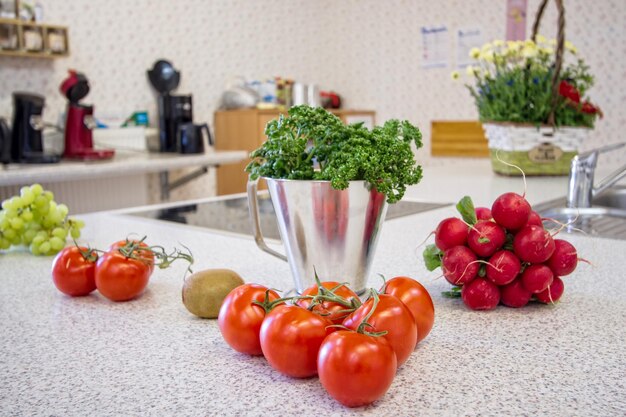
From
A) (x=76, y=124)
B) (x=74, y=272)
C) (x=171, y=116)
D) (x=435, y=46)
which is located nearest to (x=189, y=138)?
(x=171, y=116)

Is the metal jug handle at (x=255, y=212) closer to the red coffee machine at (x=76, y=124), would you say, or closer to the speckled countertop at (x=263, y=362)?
the speckled countertop at (x=263, y=362)

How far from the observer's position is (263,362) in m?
0.63

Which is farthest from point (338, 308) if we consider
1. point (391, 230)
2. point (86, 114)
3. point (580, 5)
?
point (580, 5)

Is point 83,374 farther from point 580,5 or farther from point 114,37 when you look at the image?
point 580,5

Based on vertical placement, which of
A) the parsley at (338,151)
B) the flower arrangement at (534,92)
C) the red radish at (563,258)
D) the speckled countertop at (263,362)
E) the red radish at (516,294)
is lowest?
the speckled countertop at (263,362)

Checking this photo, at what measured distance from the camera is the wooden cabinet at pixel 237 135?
419 cm

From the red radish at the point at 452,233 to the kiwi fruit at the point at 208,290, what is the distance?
0.86ft

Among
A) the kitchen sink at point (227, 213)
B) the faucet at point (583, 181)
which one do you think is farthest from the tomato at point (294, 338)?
the faucet at point (583, 181)

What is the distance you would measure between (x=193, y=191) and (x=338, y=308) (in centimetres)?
387

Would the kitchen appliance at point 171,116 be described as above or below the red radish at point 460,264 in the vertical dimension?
above

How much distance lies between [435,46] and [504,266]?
4.51 m

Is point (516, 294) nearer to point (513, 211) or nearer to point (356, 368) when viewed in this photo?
point (513, 211)

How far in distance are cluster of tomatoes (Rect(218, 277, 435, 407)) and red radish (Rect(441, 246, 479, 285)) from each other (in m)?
0.11

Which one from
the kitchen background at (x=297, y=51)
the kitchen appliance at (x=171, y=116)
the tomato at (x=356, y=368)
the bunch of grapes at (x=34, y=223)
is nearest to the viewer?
the tomato at (x=356, y=368)
